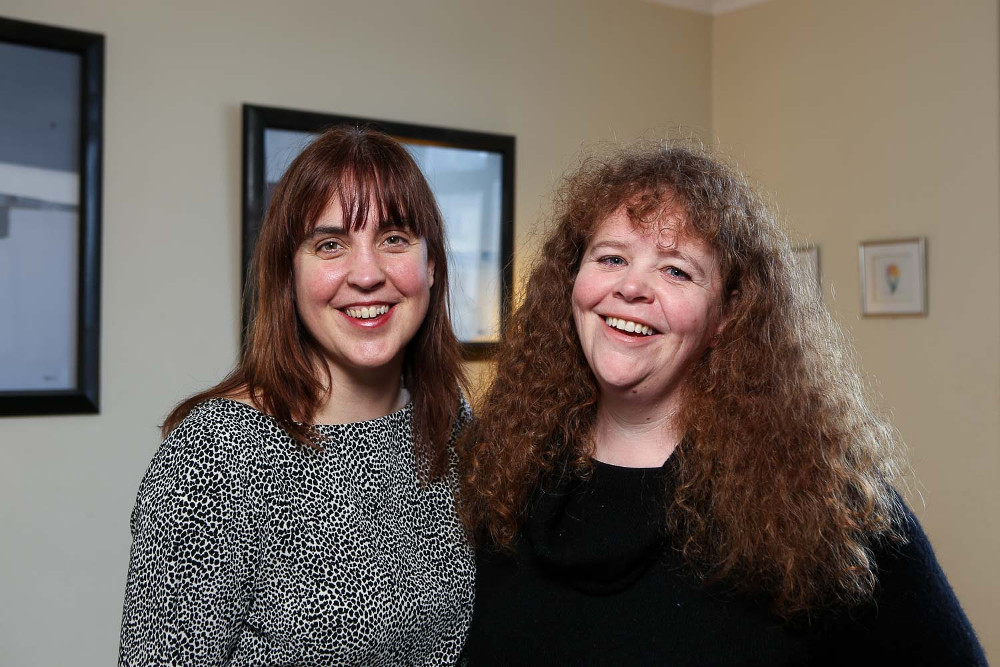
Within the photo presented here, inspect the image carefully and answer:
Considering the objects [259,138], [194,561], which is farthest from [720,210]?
[259,138]

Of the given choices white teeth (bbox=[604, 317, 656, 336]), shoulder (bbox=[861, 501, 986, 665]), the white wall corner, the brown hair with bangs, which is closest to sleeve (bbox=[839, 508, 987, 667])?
shoulder (bbox=[861, 501, 986, 665])

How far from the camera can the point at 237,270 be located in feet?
10.5

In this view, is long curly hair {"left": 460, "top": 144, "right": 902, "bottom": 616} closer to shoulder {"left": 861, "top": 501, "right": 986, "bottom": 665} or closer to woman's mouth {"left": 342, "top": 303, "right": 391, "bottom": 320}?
shoulder {"left": 861, "top": 501, "right": 986, "bottom": 665}

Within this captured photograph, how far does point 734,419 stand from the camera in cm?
152

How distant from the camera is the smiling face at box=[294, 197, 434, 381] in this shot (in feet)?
5.46

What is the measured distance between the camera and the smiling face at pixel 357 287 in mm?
1663

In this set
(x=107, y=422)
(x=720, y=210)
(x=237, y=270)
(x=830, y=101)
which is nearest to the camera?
(x=720, y=210)

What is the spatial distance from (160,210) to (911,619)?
2475 millimetres

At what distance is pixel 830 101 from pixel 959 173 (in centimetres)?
67

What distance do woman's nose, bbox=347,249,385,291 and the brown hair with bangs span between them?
0.17ft

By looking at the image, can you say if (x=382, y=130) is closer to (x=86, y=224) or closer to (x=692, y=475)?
(x=86, y=224)

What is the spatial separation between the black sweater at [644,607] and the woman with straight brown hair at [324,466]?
0.13 meters

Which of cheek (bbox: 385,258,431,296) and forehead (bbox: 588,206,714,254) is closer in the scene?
forehead (bbox: 588,206,714,254)

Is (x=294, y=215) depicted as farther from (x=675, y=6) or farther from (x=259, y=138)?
(x=675, y=6)
